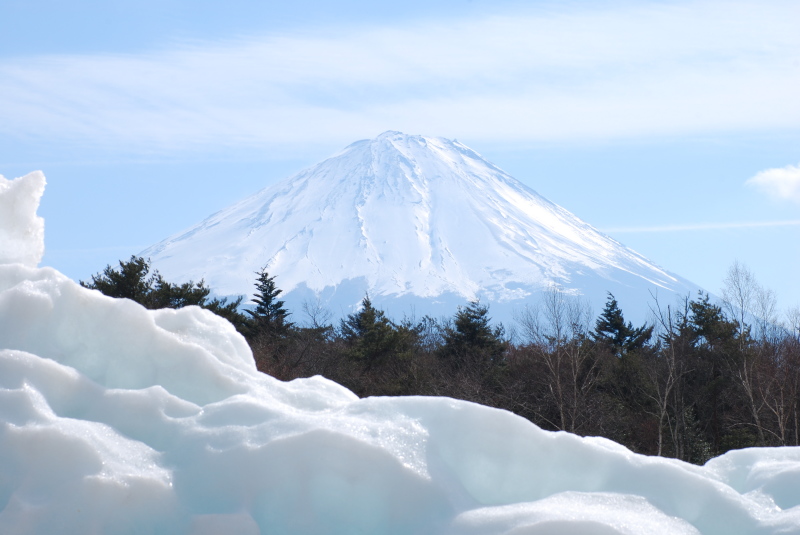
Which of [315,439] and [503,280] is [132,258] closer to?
[315,439]

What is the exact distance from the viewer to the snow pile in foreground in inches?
169

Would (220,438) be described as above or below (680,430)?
below

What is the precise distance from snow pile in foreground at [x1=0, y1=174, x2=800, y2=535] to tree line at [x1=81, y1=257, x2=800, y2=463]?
24466 mm

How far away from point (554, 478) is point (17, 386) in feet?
10.3

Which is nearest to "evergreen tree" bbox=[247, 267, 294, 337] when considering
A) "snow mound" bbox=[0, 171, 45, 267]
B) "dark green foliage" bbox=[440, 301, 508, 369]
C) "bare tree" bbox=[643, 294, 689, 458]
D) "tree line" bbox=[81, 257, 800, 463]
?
"tree line" bbox=[81, 257, 800, 463]

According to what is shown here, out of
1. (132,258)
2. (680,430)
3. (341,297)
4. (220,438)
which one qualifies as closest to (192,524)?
(220,438)

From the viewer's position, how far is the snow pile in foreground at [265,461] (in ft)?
14.1

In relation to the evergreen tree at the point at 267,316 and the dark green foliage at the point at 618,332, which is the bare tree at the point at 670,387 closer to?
the dark green foliage at the point at 618,332

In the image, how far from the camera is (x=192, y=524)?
14.0 feet

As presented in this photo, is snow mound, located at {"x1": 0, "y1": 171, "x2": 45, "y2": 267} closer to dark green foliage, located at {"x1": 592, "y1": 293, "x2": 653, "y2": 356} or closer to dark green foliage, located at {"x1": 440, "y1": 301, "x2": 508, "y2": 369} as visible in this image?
dark green foliage, located at {"x1": 440, "y1": 301, "x2": 508, "y2": 369}

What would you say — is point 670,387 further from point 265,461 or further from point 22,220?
point 265,461

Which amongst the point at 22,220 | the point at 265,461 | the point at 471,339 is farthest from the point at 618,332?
the point at 265,461

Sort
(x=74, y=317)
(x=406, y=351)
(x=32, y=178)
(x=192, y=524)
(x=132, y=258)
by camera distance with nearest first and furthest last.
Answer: (x=192, y=524), (x=74, y=317), (x=32, y=178), (x=132, y=258), (x=406, y=351)

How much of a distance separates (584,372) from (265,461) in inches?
1407
